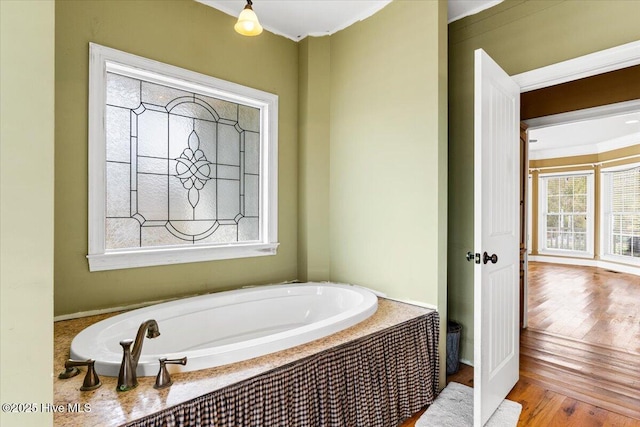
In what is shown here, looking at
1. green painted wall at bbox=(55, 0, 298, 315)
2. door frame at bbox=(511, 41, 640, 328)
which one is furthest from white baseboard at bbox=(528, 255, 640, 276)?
green painted wall at bbox=(55, 0, 298, 315)

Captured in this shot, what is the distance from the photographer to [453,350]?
2.51 metres

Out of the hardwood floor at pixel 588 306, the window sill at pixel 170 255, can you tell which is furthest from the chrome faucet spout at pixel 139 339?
the hardwood floor at pixel 588 306

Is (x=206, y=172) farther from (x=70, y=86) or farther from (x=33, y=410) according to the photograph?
(x=33, y=410)

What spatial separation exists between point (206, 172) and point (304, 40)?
1.49 m

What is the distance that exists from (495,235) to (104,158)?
93.1 inches

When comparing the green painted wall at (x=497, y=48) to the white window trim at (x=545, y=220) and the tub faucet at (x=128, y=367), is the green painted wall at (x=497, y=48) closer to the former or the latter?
the tub faucet at (x=128, y=367)

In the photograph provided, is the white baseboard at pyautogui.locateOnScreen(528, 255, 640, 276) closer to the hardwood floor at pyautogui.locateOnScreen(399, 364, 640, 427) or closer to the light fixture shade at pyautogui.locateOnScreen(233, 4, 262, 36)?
the hardwood floor at pyautogui.locateOnScreen(399, 364, 640, 427)

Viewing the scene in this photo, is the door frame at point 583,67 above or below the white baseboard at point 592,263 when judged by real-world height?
above

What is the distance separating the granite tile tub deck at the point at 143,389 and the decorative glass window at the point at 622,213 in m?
7.41

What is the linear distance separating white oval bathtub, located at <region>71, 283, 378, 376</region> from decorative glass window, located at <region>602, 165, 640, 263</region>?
267 inches

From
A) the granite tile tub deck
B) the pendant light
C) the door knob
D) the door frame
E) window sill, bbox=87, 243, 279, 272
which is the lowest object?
the granite tile tub deck

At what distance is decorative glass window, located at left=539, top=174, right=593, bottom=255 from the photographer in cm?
741

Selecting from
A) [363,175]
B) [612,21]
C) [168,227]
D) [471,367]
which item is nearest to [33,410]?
[168,227]

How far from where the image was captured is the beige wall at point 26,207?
2.24ft
